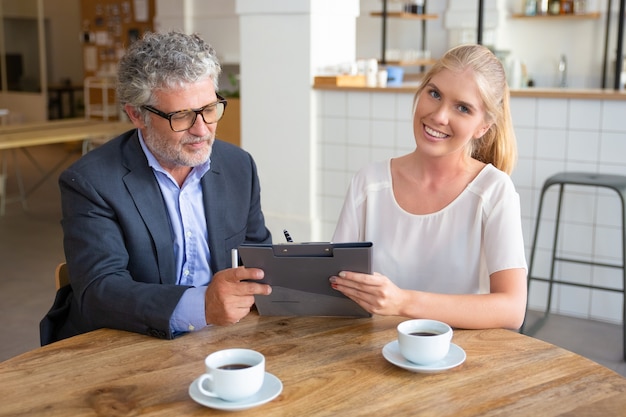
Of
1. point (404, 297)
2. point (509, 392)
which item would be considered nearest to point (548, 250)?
point (404, 297)

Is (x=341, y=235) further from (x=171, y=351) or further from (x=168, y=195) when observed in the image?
(x=171, y=351)

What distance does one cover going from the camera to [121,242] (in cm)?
178

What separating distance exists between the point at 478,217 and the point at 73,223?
3.21ft

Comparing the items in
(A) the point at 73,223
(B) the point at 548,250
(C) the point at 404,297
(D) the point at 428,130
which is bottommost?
(B) the point at 548,250

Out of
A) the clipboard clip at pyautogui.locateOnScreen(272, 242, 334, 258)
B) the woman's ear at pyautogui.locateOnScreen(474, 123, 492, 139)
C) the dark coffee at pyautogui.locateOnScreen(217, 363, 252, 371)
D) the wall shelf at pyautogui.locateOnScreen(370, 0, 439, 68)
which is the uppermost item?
the wall shelf at pyautogui.locateOnScreen(370, 0, 439, 68)

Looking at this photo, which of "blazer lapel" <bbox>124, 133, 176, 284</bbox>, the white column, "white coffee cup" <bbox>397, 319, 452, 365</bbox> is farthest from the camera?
the white column

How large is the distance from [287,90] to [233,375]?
3.52m

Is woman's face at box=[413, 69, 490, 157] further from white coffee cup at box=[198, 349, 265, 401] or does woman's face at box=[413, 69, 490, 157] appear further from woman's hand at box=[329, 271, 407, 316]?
white coffee cup at box=[198, 349, 265, 401]

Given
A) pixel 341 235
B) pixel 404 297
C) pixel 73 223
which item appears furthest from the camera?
pixel 341 235

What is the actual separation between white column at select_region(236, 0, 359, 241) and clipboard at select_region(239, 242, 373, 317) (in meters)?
2.94

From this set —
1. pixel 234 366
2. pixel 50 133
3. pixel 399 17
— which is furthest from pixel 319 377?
pixel 399 17

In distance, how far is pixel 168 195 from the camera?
6.26 ft

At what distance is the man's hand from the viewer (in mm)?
1564

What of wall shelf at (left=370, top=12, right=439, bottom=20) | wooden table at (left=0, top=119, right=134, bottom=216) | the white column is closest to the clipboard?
the white column
